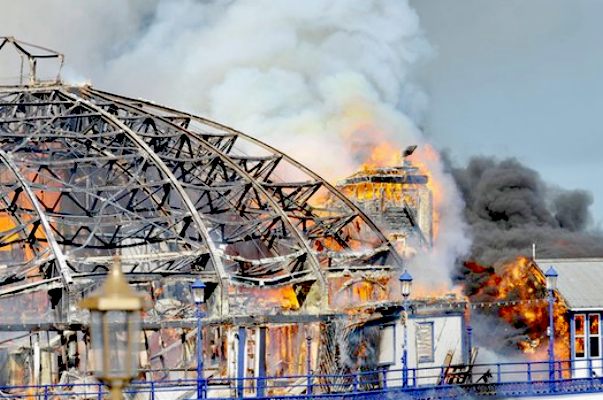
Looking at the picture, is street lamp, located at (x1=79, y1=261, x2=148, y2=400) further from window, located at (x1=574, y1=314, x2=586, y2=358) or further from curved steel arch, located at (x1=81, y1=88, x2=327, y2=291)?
curved steel arch, located at (x1=81, y1=88, x2=327, y2=291)

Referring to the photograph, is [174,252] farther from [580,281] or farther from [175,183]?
[580,281]

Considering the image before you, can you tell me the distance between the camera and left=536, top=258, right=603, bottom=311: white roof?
41969mm

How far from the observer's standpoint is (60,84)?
5603 centimetres

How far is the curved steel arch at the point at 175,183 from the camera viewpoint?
153 feet

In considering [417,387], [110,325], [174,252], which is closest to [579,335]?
[417,387]

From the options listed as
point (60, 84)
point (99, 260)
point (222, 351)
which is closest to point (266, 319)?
point (222, 351)

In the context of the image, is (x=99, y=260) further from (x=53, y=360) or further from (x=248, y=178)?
(x=248, y=178)

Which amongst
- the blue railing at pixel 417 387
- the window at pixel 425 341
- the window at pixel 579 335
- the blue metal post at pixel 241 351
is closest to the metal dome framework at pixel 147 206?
the blue metal post at pixel 241 351

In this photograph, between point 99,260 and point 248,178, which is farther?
point 248,178

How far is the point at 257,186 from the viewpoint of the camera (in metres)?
52.9

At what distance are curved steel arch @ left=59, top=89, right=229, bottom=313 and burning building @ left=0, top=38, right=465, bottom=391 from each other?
0.08 metres

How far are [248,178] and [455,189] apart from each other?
21.4m

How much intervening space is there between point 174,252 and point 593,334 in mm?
16741

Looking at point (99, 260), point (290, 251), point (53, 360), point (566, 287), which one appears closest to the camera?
point (566, 287)
